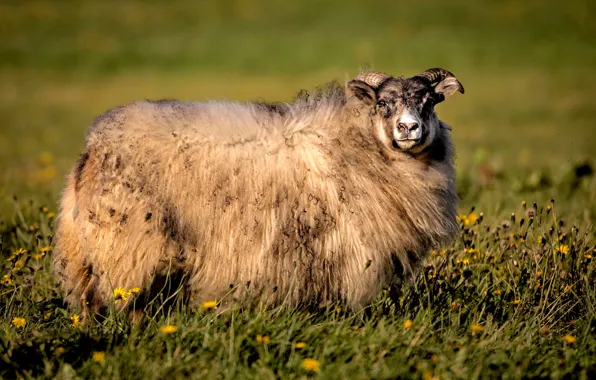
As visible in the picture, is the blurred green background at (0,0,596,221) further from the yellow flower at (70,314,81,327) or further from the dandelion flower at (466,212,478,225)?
the yellow flower at (70,314,81,327)

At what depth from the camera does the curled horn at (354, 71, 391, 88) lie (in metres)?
5.47

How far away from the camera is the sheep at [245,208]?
16.0 feet

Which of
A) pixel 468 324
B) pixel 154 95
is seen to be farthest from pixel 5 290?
pixel 154 95

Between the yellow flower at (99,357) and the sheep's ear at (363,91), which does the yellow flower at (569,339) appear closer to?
the sheep's ear at (363,91)

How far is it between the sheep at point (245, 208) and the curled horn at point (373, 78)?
0.79 ft

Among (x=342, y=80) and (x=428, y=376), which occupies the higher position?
(x=342, y=80)

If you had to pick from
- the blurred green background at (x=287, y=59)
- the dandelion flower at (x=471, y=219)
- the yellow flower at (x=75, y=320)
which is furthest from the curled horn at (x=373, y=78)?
the blurred green background at (x=287, y=59)

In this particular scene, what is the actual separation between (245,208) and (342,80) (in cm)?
186

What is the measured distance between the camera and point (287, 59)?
3166cm

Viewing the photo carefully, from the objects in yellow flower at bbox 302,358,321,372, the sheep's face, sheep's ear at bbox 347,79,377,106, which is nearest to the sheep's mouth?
the sheep's face

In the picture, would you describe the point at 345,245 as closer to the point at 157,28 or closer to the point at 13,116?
the point at 13,116

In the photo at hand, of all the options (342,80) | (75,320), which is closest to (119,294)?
(75,320)

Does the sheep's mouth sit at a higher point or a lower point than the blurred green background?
lower

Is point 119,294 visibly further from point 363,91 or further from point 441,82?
point 441,82
